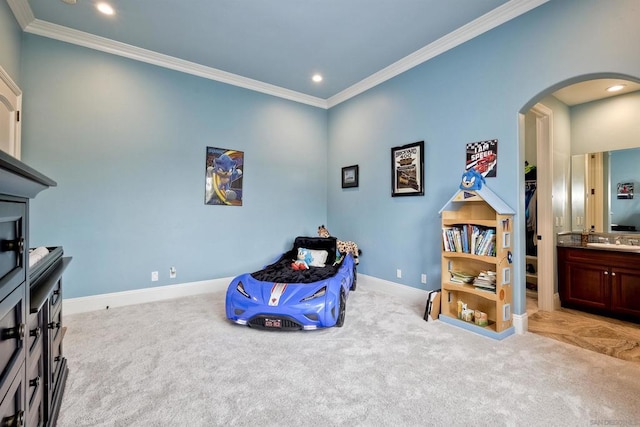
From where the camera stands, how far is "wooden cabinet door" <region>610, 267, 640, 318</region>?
297 centimetres

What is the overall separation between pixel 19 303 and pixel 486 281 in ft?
10.3

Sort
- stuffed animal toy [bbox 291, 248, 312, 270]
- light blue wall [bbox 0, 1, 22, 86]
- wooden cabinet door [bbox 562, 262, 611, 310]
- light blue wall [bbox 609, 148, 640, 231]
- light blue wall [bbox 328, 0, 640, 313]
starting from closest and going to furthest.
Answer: light blue wall [bbox 328, 0, 640, 313], light blue wall [bbox 0, 1, 22, 86], wooden cabinet door [bbox 562, 262, 611, 310], light blue wall [bbox 609, 148, 640, 231], stuffed animal toy [bbox 291, 248, 312, 270]

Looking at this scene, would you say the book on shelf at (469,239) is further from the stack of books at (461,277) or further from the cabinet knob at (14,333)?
the cabinet knob at (14,333)

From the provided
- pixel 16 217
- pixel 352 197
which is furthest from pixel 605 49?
pixel 16 217

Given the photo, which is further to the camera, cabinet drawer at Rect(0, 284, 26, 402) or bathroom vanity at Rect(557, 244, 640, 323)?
bathroom vanity at Rect(557, 244, 640, 323)

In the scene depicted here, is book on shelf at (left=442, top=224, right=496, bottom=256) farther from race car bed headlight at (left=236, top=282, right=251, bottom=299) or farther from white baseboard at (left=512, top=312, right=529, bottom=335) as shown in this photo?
race car bed headlight at (left=236, top=282, right=251, bottom=299)

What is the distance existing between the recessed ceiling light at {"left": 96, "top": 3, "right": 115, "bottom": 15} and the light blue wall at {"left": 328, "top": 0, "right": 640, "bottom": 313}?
3067mm

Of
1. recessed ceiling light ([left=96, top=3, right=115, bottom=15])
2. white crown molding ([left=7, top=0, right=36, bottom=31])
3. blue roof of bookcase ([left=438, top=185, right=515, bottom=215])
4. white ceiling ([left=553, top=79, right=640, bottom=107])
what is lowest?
blue roof of bookcase ([left=438, top=185, right=515, bottom=215])

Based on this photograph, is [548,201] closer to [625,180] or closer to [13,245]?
[625,180]

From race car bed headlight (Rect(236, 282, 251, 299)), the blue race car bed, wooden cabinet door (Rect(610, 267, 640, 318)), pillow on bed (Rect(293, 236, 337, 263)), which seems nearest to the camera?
the blue race car bed

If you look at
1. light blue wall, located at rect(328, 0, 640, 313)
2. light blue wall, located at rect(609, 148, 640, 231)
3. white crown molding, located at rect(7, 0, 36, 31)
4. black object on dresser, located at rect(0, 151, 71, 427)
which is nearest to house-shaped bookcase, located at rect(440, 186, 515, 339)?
light blue wall, located at rect(328, 0, 640, 313)

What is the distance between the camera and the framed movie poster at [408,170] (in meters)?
3.56

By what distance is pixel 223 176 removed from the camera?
4.08 metres

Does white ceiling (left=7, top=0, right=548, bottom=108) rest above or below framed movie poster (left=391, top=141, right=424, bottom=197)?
above
